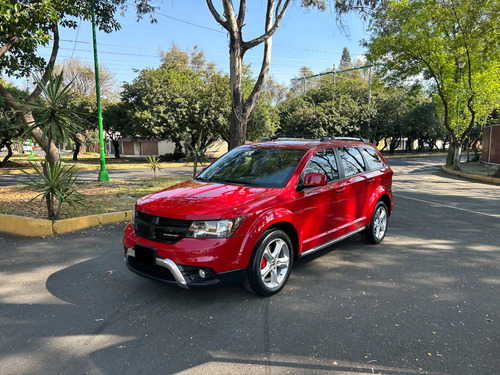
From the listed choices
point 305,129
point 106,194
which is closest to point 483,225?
point 106,194

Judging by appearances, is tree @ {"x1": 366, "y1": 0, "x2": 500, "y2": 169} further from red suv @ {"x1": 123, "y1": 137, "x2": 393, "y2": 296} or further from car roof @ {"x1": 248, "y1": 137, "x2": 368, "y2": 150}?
red suv @ {"x1": 123, "y1": 137, "x2": 393, "y2": 296}

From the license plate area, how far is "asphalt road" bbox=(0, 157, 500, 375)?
44cm

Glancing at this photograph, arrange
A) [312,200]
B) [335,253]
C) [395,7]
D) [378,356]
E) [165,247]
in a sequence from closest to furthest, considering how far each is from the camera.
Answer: [378,356], [165,247], [312,200], [335,253], [395,7]

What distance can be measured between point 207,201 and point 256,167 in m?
1.14

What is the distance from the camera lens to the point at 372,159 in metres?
6.00

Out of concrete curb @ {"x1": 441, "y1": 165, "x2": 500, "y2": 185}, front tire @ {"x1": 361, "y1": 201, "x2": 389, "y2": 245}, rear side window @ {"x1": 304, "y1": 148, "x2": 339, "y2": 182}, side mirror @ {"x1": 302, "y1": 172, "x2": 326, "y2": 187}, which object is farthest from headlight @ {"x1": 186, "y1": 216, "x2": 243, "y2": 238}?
concrete curb @ {"x1": 441, "y1": 165, "x2": 500, "y2": 185}

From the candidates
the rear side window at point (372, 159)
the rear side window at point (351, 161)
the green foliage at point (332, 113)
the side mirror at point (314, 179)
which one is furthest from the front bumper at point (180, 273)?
the green foliage at point (332, 113)

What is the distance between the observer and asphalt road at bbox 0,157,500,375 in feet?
9.20

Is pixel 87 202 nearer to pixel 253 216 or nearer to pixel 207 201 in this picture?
pixel 207 201

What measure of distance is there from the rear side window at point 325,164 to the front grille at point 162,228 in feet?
5.93

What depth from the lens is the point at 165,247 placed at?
3.56 m

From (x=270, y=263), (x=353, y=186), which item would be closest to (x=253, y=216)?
(x=270, y=263)

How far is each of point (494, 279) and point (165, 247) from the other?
156 inches

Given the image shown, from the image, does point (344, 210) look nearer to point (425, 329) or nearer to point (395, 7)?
point (425, 329)
